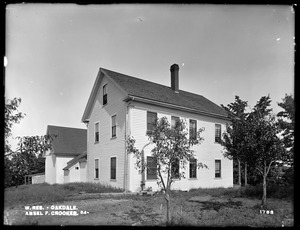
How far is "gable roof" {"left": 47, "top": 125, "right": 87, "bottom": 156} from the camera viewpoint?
74.8 feet

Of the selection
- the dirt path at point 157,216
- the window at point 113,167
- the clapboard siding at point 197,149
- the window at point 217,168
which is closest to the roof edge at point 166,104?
the clapboard siding at point 197,149

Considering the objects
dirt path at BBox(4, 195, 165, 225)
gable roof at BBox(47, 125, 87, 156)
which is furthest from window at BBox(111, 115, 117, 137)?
gable roof at BBox(47, 125, 87, 156)

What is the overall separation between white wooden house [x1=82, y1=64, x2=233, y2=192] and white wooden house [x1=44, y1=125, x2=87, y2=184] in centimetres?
354

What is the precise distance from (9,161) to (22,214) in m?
1.87

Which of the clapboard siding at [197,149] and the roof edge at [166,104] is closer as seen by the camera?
the roof edge at [166,104]

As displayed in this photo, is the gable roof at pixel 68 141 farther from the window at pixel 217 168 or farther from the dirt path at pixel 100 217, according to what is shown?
the dirt path at pixel 100 217

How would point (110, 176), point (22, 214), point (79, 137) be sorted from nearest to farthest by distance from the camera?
point (22, 214), point (110, 176), point (79, 137)

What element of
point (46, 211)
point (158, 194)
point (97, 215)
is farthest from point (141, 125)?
point (46, 211)

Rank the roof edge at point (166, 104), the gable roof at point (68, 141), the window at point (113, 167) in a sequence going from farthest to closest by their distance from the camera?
the gable roof at point (68, 141), the window at point (113, 167), the roof edge at point (166, 104)

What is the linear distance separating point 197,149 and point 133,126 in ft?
18.3

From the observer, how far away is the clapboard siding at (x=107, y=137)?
499 inches

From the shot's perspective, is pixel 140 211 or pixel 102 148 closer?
pixel 140 211

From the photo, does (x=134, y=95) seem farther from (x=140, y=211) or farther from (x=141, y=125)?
(x=140, y=211)

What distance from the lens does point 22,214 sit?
538cm
